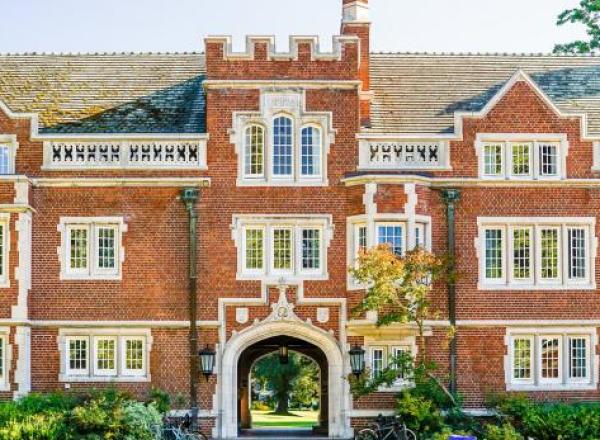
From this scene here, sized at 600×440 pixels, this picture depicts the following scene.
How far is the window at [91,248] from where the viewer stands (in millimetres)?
34469

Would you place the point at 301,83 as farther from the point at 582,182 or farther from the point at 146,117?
the point at 582,182

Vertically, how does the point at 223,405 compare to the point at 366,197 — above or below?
below

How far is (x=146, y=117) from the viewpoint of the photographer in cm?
3612

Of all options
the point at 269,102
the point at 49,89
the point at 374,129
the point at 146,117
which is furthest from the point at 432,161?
the point at 49,89

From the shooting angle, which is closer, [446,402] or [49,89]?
[446,402]

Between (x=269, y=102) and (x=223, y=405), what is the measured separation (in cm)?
787

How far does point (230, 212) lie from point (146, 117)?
12.3ft

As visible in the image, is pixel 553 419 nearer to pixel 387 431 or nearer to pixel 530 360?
pixel 530 360

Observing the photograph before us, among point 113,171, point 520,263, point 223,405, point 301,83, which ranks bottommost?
point 223,405

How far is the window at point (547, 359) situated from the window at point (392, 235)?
384 centimetres

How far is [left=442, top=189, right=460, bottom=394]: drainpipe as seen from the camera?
3425 cm

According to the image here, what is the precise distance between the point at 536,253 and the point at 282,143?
23.5 ft

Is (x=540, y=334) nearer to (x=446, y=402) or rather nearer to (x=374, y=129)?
(x=446, y=402)

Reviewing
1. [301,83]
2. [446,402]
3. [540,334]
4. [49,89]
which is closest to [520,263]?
[540,334]
